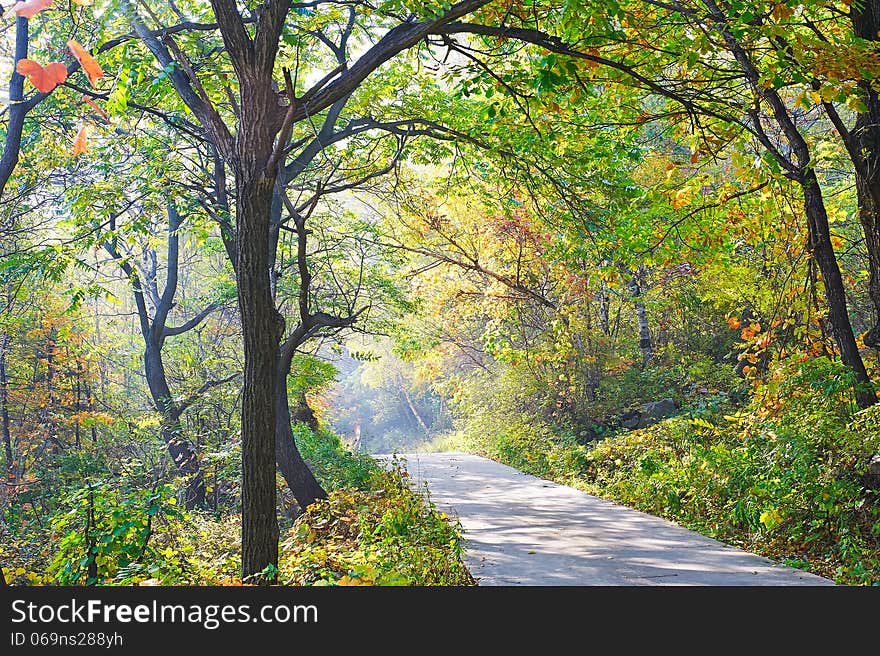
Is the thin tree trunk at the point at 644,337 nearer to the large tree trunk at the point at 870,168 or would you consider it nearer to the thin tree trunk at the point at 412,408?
the large tree trunk at the point at 870,168

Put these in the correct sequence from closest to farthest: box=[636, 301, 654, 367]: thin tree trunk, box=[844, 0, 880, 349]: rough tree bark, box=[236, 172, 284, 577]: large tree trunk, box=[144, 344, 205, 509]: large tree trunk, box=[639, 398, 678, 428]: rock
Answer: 1. box=[236, 172, 284, 577]: large tree trunk
2. box=[844, 0, 880, 349]: rough tree bark
3. box=[144, 344, 205, 509]: large tree trunk
4. box=[639, 398, 678, 428]: rock
5. box=[636, 301, 654, 367]: thin tree trunk

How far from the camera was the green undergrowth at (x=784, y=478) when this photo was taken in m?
6.19

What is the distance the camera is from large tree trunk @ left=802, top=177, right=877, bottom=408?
23.1 feet

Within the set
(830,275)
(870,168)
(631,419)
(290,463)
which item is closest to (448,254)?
(631,419)

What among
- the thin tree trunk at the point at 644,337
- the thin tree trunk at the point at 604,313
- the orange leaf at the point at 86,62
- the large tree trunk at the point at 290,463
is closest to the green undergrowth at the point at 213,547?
the large tree trunk at the point at 290,463

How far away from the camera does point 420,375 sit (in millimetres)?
22031

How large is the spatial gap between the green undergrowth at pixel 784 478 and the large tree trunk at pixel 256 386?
163 inches

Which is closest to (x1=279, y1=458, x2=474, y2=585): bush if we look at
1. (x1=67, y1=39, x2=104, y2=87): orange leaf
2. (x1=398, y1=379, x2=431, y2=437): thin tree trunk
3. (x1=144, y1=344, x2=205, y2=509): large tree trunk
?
(x1=144, y1=344, x2=205, y2=509): large tree trunk

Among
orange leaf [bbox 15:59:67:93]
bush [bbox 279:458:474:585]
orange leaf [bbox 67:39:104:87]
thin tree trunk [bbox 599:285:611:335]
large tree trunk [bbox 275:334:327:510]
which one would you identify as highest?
thin tree trunk [bbox 599:285:611:335]

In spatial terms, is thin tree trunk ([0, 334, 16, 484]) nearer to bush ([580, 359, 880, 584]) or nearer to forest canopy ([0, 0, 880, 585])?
forest canopy ([0, 0, 880, 585])

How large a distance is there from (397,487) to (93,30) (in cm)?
721

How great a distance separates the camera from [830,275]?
7121 millimetres

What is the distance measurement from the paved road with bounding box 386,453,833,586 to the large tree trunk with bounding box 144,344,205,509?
403cm

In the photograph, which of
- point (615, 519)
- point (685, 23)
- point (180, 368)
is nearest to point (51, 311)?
point (180, 368)
